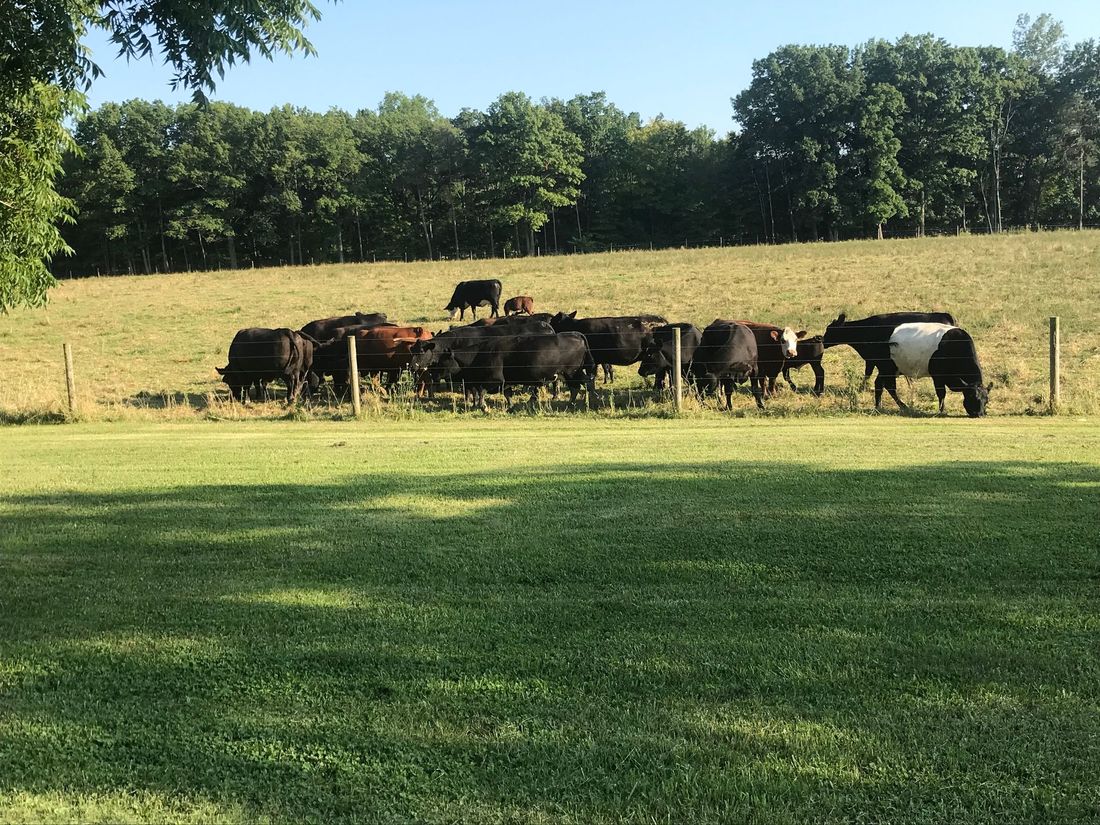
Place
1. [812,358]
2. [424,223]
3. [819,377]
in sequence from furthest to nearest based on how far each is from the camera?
[424,223] < [819,377] < [812,358]

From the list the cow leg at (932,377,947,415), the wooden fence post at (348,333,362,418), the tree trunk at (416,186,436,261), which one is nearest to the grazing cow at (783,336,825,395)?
the cow leg at (932,377,947,415)

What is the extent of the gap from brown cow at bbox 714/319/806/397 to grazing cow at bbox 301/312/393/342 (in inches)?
374

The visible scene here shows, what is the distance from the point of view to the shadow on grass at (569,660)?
9.56ft

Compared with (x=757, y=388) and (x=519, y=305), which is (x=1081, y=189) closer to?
(x=519, y=305)

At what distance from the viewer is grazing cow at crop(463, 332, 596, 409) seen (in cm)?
1736

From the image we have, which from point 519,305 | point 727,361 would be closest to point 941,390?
point 727,361

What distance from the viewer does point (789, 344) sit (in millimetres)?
17531

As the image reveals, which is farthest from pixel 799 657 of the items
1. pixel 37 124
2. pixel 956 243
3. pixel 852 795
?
pixel 956 243

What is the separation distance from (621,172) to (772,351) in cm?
7222

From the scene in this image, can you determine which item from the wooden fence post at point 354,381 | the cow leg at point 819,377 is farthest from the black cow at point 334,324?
the cow leg at point 819,377

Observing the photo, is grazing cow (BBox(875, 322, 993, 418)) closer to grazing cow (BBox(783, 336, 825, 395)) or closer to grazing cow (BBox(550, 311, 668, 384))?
grazing cow (BBox(783, 336, 825, 395))

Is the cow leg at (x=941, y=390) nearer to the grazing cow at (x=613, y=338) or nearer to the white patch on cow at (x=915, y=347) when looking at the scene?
the white patch on cow at (x=915, y=347)

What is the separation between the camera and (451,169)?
8319 centimetres

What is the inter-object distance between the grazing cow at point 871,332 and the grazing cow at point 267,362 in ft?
37.3
